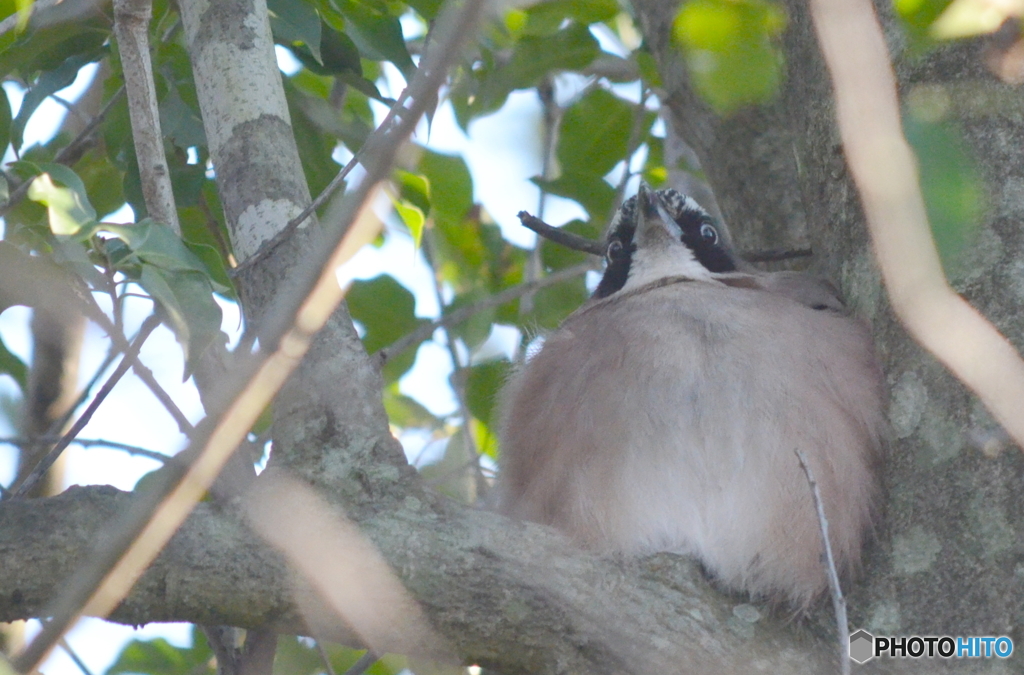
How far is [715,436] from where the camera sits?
4141 mm

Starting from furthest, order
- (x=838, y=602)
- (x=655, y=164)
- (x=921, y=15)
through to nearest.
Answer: (x=655, y=164) < (x=838, y=602) < (x=921, y=15)

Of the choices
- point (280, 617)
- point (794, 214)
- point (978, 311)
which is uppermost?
point (794, 214)

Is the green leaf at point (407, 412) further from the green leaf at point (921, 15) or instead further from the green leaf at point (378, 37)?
the green leaf at point (921, 15)

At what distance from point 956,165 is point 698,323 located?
213 cm

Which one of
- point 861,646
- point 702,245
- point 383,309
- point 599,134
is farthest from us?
point 599,134

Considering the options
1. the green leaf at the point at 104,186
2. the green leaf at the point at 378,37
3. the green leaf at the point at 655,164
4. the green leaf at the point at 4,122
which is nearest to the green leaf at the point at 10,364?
the green leaf at the point at 4,122

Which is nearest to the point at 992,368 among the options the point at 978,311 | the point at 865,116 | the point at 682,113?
the point at 978,311

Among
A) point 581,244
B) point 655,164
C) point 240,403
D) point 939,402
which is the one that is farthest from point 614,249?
point 240,403

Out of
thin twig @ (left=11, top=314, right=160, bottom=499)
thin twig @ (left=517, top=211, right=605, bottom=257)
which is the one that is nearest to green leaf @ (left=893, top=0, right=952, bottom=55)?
thin twig @ (left=11, top=314, right=160, bottom=499)

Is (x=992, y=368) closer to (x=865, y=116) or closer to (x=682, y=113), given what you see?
(x=865, y=116)

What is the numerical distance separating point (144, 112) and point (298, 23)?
795 millimetres

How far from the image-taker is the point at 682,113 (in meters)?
5.69

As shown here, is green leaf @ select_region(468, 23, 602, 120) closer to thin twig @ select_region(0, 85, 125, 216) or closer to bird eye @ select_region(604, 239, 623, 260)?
bird eye @ select_region(604, 239, 623, 260)

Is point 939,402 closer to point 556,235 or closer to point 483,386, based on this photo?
point 556,235
